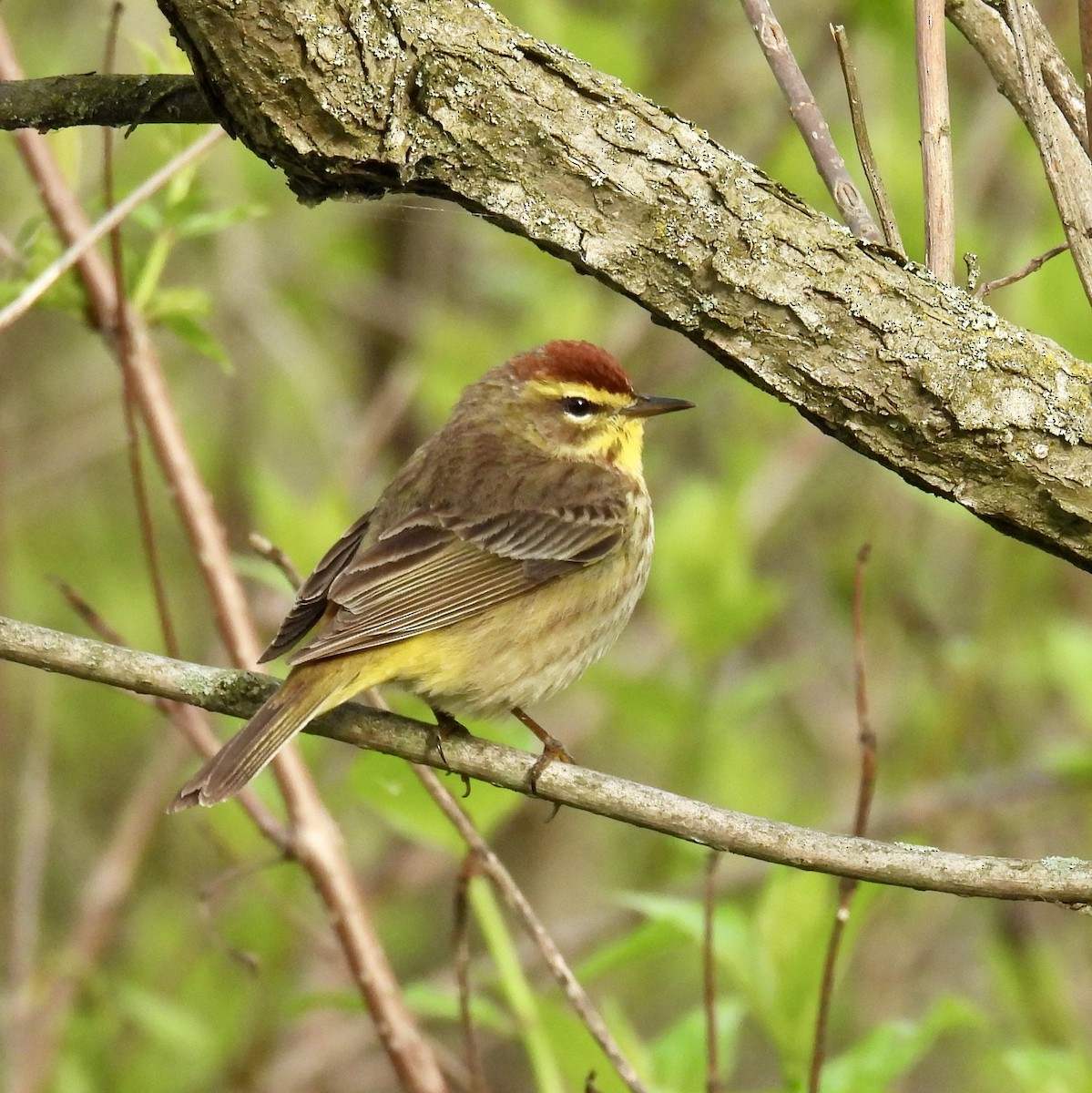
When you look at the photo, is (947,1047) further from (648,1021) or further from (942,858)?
(942,858)

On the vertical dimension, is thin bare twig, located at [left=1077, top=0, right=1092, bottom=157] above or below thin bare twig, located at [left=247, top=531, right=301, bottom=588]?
above

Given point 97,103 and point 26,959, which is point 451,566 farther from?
point 26,959

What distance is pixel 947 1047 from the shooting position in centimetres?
919

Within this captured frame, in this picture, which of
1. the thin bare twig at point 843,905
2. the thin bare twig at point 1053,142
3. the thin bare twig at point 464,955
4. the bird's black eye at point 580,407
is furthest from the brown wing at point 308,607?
the thin bare twig at point 1053,142

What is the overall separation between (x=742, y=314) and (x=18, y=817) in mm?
5940

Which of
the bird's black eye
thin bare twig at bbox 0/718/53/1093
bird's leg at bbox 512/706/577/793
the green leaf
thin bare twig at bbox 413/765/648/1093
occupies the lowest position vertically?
thin bare twig at bbox 0/718/53/1093

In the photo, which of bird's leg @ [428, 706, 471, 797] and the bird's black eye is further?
the bird's black eye

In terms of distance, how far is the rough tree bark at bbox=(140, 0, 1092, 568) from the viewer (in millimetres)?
2531

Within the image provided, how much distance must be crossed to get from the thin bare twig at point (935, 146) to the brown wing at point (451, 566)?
5.94 feet

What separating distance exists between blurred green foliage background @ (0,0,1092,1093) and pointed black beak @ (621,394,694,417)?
574 mm

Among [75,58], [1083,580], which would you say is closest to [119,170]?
[75,58]

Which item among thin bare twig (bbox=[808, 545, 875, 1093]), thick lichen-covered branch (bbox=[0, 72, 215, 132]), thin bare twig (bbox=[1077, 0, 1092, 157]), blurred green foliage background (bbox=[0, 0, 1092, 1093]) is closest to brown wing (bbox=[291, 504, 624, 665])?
blurred green foliage background (bbox=[0, 0, 1092, 1093])

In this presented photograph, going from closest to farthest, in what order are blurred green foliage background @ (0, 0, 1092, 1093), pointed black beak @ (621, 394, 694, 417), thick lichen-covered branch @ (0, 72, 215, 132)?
thick lichen-covered branch @ (0, 72, 215, 132), pointed black beak @ (621, 394, 694, 417), blurred green foliage background @ (0, 0, 1092, 1093)

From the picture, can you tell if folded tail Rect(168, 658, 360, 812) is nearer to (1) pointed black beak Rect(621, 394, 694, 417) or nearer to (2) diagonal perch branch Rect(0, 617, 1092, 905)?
(2) diagonal perch branch Rect(0, 617, 1092, 905)
